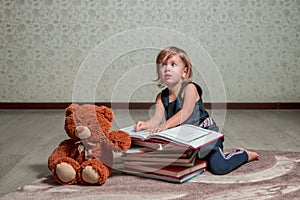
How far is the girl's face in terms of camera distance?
173cm

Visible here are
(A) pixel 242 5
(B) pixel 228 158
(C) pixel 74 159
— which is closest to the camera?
(C) pixel 74 159

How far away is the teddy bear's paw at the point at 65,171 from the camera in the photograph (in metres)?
1.47

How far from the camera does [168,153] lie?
5.00 ft

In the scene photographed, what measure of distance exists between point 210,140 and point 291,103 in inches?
74.8

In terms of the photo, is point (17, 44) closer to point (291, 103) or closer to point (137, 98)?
A: point (137, 98)

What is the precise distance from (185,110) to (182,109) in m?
0.01

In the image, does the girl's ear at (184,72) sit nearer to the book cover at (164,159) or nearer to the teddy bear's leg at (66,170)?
the book cover at (164,159)

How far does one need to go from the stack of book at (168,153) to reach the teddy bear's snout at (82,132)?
0.58ft

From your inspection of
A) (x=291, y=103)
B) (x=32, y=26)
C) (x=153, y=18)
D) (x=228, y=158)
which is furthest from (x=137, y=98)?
(x=228, y=158)

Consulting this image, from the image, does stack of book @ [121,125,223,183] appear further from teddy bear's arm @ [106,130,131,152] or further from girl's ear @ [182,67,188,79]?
girl's ear @ [182,67,188,79]

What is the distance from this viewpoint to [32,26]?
3.22 metres

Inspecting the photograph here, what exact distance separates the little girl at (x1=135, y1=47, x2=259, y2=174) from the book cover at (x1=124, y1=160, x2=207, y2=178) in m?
0.05

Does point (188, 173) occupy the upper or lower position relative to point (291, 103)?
upper

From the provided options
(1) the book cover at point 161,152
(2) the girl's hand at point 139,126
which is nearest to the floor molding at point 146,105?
(2) the girl's hand at point 139,126
